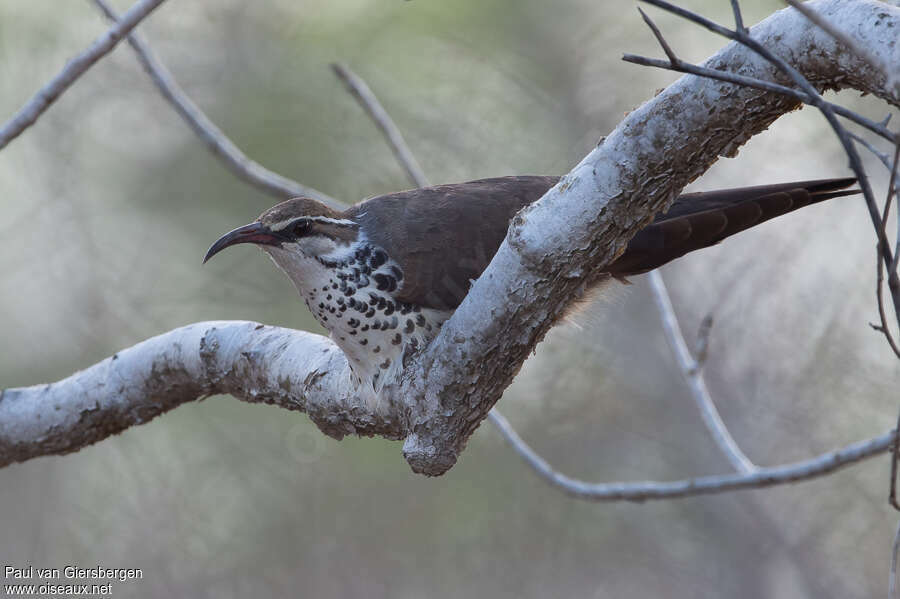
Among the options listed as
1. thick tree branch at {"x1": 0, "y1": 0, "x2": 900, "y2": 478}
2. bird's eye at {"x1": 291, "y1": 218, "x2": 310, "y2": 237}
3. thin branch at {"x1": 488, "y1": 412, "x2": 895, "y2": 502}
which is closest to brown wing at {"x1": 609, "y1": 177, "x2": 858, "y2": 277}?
thick tree branch at {"x1": 0, "y1": 0, "x2": 900, "y2": 478}

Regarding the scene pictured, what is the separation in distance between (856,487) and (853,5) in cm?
514

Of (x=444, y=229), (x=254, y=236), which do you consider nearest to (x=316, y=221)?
(x=254, y=236)

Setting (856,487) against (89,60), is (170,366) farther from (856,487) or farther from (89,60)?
(856,487)

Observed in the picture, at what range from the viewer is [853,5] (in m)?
1.97

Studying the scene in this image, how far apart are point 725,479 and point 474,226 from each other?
1.42m

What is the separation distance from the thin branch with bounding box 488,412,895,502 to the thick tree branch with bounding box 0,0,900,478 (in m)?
0.01

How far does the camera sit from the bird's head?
11.3ft

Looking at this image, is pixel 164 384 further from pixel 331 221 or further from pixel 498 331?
pixel 498 331

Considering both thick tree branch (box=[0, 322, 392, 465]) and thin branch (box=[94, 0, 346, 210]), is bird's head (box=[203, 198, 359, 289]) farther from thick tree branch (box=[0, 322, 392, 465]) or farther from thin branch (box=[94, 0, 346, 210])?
thin branch (box=[94, 0, 346, 210])

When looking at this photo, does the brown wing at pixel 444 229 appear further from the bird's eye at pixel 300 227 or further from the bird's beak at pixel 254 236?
the bird's beak at pixel 254 236

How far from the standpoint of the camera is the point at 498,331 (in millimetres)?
2680

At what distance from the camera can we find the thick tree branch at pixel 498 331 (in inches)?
84.0

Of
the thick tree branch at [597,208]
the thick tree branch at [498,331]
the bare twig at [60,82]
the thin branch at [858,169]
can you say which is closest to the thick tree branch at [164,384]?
the thick tree branch at [498,331]

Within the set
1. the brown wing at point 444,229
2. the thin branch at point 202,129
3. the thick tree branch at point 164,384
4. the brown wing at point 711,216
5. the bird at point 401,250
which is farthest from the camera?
the thin branch at point 202,129
